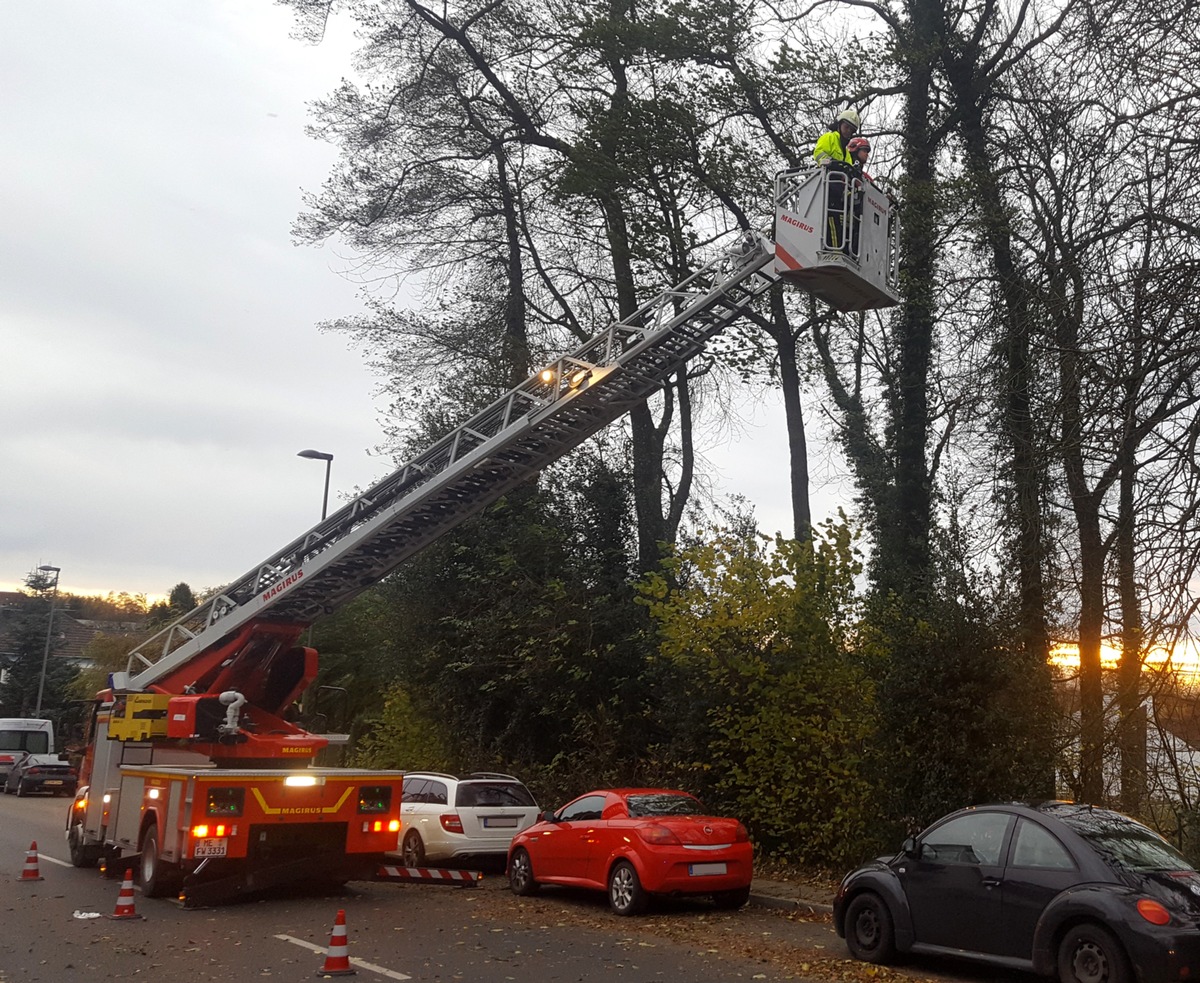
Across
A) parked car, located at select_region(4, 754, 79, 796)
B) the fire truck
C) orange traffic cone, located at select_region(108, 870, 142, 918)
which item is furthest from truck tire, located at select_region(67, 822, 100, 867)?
parked car, located at select_region(4, 754, 79, 796)

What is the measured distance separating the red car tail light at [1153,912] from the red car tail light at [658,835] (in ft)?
17.0

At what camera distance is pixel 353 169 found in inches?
968

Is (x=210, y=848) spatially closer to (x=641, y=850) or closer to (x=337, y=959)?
(x=337, y=959)

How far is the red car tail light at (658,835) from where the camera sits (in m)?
11.9

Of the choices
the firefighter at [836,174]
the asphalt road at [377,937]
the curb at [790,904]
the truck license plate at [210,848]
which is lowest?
the asphalt road at [377,937]

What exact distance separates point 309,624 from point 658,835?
229 inches

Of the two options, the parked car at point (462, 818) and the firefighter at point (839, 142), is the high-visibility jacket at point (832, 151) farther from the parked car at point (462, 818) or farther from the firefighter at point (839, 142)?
the parked car at point (462, 818)

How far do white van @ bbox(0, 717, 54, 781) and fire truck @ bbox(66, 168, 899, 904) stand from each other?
22.7m

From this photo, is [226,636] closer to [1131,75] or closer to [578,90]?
[1131,75]

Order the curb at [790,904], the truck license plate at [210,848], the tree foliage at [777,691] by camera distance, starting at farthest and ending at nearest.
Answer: the tree foliage at [777,691] < the curb at [790,904] < the truck license plate at [210,848]

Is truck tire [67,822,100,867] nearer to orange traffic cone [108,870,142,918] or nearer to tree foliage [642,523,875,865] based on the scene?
orange traffic cone [108,870,142,918]

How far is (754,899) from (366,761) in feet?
45.5

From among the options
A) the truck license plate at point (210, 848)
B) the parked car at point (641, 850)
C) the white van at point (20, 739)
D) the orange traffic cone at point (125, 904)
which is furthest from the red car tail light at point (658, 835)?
the white van at point (20, 739)

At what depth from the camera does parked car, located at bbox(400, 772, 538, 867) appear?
15414mm
